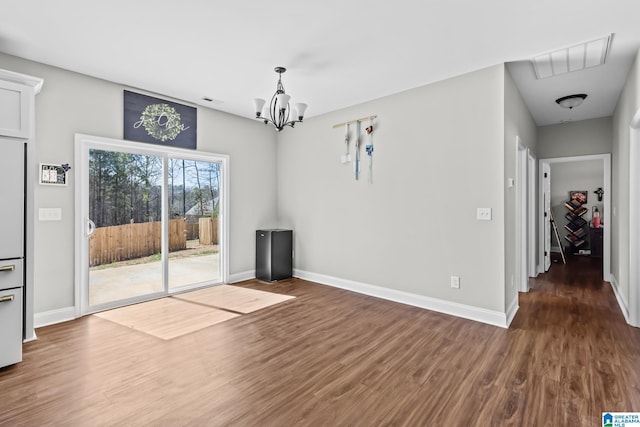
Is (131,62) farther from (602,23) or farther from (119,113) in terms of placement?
(602,23)

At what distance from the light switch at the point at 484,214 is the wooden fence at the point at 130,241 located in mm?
3828

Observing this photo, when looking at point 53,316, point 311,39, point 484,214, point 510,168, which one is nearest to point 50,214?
point 53,316

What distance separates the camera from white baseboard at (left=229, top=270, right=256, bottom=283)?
16.2ft

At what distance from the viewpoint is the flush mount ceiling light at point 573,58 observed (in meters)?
2.82

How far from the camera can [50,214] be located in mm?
3232

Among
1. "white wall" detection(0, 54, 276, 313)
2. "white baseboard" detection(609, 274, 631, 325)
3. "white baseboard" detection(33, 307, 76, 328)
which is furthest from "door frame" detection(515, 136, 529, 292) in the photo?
"white baseboard" detection(33, 307, 76, 328)

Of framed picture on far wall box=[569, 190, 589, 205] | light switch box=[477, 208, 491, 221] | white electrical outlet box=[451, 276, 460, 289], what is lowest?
white electrical outlet box=[451, 276, 460, 289]

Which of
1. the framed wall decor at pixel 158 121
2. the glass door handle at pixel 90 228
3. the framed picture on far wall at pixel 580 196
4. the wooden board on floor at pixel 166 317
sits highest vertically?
the framed wall decor at pixel 158 121

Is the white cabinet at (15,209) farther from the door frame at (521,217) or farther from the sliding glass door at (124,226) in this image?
the door frame at (521,217)

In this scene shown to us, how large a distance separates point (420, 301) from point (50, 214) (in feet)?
13.9

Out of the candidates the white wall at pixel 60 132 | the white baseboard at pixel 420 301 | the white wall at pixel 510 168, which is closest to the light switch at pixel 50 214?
the white wall at pixel 60 132

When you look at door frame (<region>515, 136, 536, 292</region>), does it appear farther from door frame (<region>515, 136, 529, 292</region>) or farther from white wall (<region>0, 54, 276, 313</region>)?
white wall (<region>0, 54, 276, 313</region>)

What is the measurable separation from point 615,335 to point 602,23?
277 centimetres

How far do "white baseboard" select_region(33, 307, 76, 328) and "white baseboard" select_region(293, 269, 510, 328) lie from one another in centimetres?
311
